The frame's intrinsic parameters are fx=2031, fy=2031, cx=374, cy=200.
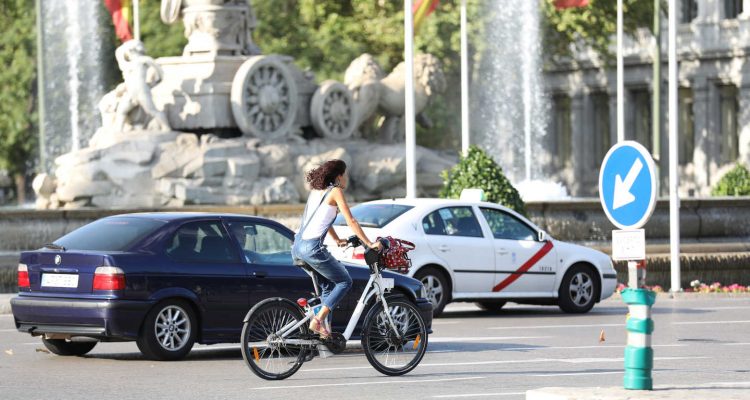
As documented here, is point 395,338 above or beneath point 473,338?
above

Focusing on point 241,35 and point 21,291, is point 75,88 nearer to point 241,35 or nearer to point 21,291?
point 241,35

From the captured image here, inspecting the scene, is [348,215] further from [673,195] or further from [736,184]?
[736,184]

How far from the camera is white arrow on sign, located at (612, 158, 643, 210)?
47.3 ft

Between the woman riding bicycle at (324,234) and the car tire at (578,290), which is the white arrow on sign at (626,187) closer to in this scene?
the woman riding bicycle at (324,234)

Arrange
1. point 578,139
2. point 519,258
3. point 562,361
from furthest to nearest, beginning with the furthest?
point 578,139
point 519,258
point 562,361

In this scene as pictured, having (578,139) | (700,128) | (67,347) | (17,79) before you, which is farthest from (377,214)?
(578,139)

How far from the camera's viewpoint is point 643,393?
13039 millimetres

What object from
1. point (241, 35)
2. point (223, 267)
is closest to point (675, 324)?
point (223, 267)

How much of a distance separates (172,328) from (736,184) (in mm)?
25925

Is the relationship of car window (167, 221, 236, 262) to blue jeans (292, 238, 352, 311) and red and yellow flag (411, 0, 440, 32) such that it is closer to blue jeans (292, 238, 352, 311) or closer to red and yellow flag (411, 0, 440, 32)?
blue jeans (292, 238, 352, 311)

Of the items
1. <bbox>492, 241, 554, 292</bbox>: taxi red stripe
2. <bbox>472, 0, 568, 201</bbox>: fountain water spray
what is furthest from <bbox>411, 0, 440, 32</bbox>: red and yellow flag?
<bbox>472, 0, 568, 201</bbox>: fountain water spray

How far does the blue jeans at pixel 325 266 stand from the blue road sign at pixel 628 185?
2157 mm

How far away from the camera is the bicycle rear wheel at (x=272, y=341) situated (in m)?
15.0

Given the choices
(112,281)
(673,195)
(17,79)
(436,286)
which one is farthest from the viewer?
(17,79)
